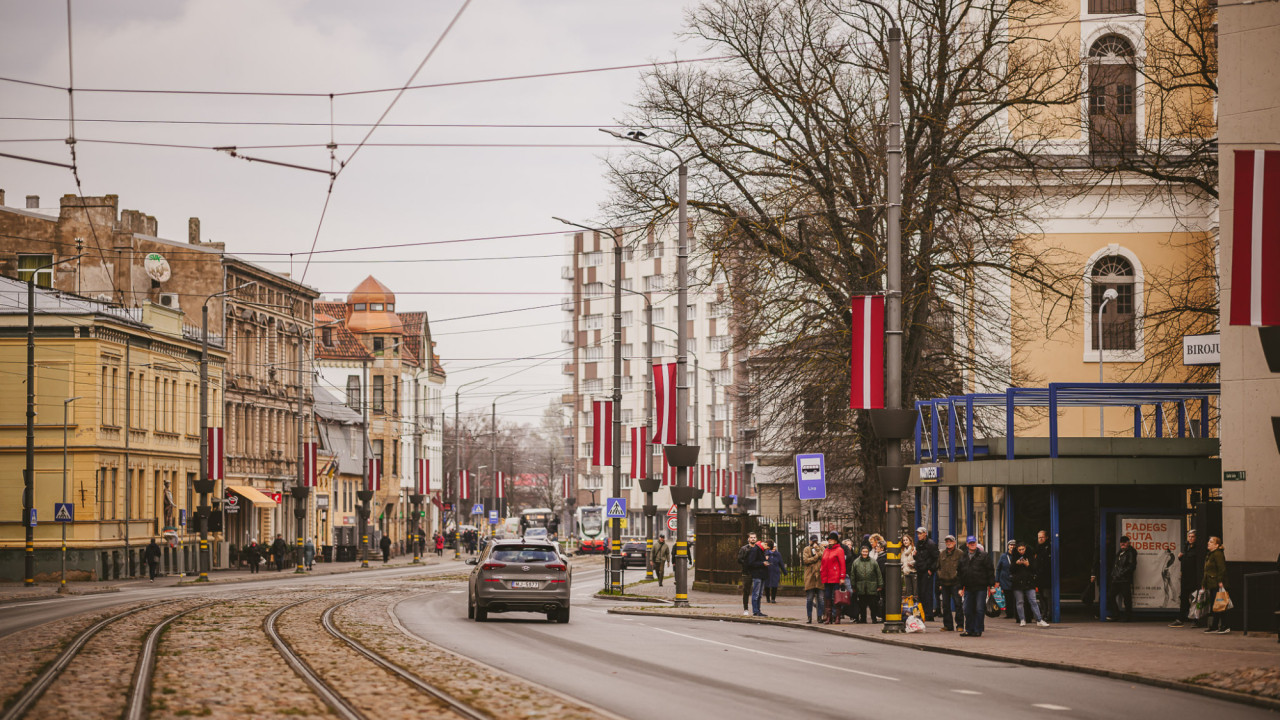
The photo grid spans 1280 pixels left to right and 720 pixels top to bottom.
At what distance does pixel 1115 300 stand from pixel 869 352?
22789mm

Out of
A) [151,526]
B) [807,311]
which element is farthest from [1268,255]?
[151,526]

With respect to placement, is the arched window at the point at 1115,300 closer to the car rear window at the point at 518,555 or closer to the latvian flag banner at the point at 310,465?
the car rear window at the point at 518,555

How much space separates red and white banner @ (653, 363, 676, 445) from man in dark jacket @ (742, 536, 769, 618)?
4685 millimetres

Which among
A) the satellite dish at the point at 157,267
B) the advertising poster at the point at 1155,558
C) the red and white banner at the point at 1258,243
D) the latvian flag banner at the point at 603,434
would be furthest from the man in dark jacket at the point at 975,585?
the satellite dish at the point at 157,267

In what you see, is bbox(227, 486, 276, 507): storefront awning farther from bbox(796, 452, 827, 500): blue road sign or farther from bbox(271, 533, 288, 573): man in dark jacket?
bbox(796, 452, 827, 500): blue road sign

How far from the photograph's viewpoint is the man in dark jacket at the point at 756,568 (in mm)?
31125

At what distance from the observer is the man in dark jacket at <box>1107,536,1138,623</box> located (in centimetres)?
2788

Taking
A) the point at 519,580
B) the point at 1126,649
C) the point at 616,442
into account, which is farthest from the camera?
the point at 616,442

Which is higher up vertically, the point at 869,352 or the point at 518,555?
the point at 869,352

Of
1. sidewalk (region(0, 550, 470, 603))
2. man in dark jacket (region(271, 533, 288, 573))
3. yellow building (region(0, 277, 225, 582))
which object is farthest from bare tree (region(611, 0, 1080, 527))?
man in dark jacket (region(271, 533, 288, 573))

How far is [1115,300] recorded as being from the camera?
153 feet

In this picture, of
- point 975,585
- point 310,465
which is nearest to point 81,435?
point 310,465

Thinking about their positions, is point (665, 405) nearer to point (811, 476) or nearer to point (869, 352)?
point (811, 476)

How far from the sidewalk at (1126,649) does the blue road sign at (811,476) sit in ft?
8.19
